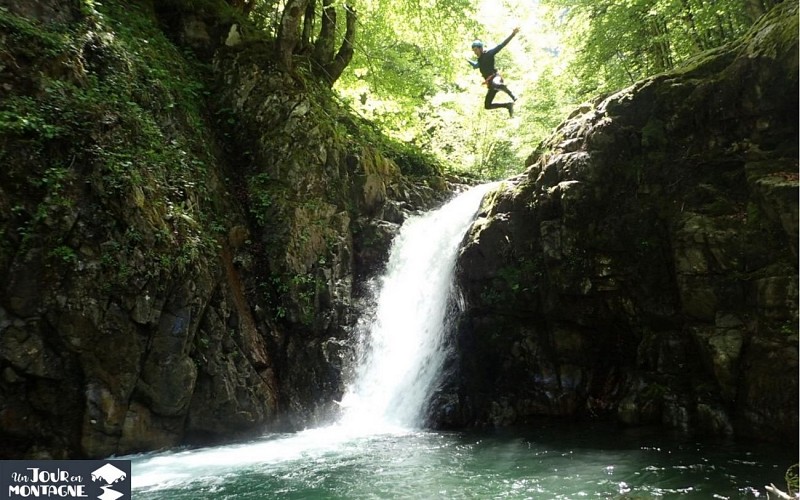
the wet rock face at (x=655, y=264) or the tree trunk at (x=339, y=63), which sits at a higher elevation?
the tree trunk at (x=339, y=63)

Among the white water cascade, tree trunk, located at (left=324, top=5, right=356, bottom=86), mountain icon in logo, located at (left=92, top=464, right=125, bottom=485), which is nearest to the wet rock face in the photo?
the white water cascade

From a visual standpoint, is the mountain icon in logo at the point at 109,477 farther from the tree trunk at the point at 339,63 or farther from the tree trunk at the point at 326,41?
the tree trunk at the point at 326,41

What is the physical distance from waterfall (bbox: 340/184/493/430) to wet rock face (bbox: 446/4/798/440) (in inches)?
23.7

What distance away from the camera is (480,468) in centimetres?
614

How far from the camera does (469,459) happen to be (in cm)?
657

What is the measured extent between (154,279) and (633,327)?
7.08 metres

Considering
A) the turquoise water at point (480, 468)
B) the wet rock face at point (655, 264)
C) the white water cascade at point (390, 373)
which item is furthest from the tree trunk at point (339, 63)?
the turquoise water at point (480, 468)

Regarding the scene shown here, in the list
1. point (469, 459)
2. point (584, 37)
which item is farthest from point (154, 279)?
point (584, 37)

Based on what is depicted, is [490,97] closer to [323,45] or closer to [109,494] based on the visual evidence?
Answer: [323,45]

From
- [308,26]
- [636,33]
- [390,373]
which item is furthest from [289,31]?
[636,33]

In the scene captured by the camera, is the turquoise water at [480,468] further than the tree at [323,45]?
No

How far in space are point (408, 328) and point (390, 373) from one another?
3.27 ft

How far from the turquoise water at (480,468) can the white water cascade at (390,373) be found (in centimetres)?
5

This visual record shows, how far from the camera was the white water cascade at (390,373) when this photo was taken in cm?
671
